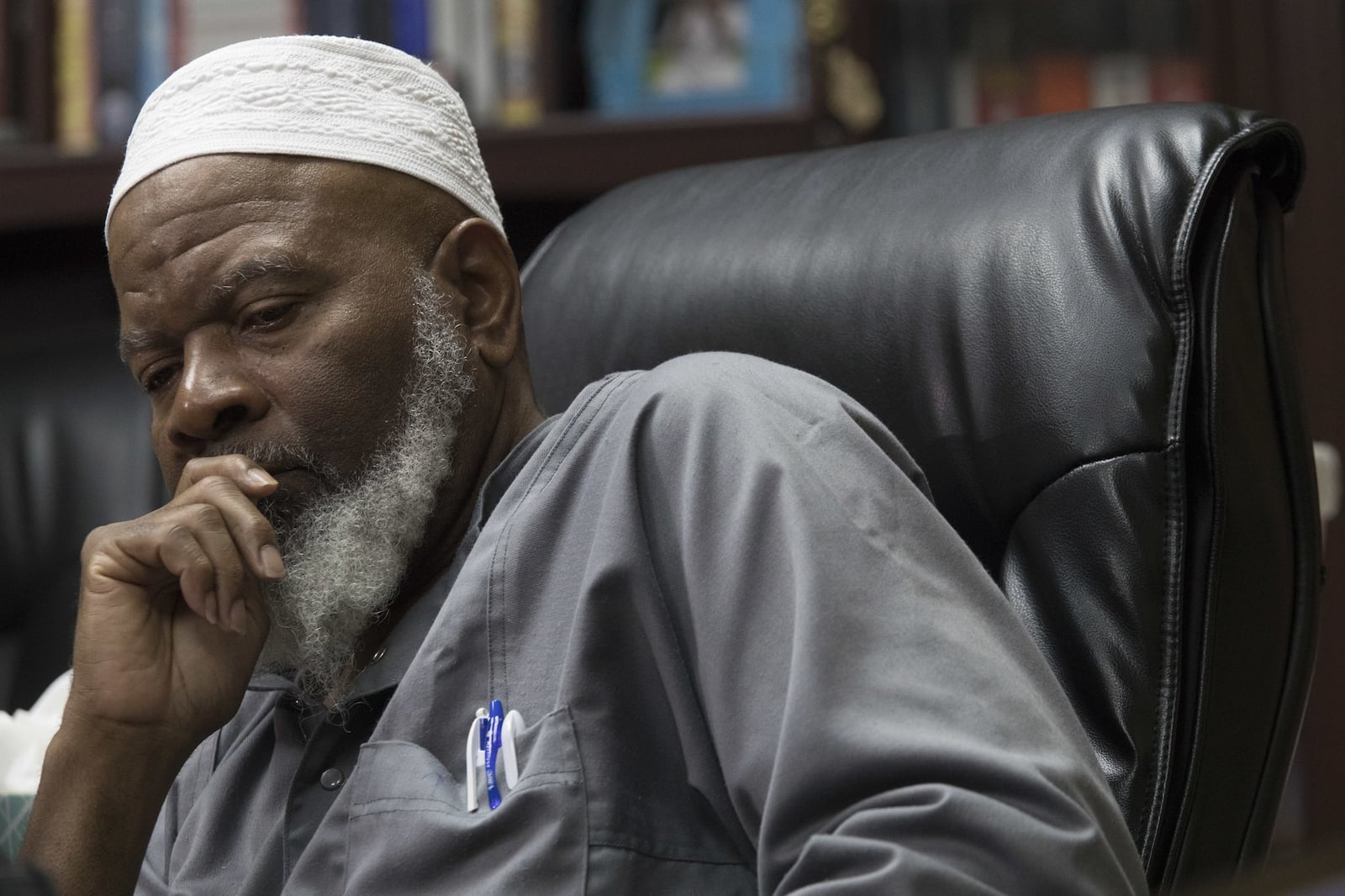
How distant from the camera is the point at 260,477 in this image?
1052 millimetres

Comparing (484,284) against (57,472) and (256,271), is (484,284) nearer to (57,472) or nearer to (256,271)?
(256,271)

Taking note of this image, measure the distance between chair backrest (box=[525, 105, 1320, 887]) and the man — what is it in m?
0.16

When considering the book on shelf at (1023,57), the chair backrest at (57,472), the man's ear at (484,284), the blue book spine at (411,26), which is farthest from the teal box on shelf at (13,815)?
the book on shelf at (1023,57)

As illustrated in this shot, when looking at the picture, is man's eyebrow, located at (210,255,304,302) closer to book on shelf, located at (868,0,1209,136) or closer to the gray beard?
the gray beard

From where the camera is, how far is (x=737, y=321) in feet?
4.09

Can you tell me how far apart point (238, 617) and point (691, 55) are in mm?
1498

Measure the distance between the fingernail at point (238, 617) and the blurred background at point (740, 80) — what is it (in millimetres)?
1278

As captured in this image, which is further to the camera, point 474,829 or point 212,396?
point 212,396

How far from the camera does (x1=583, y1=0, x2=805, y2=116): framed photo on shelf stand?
2.24 m

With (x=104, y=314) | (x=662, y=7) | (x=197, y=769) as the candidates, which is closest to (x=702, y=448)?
(x=197, y=769)

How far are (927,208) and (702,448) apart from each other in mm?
381

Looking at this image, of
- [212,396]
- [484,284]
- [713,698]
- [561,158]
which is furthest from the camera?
[561,158]

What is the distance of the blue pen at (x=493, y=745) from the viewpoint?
0.90 meters

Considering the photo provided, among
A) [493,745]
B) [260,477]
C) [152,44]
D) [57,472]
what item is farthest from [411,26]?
[493,745]
